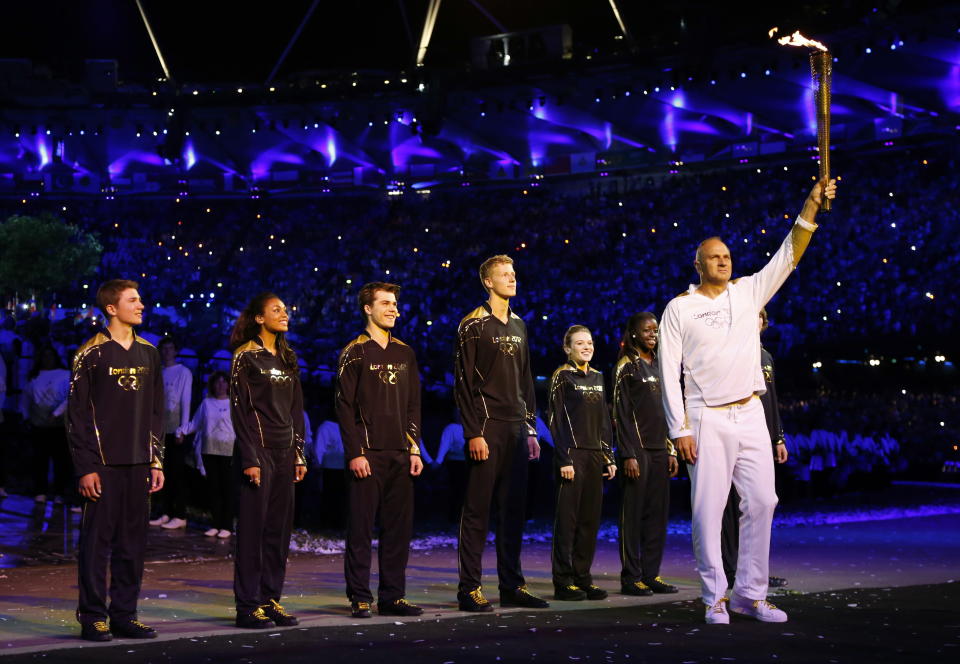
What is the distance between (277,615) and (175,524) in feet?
15.8

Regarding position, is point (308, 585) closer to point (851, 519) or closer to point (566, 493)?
point (566, 493)

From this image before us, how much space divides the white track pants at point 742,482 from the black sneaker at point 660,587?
1320 millimetres

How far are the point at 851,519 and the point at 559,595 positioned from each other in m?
6.26

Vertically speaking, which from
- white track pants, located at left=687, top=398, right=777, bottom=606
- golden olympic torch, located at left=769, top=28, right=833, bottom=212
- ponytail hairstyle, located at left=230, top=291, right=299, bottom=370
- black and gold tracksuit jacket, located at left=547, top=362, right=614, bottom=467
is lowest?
white track pants, located at left=687, top=398, right=777, bottom=606

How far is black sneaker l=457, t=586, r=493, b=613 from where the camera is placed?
20.7 feet

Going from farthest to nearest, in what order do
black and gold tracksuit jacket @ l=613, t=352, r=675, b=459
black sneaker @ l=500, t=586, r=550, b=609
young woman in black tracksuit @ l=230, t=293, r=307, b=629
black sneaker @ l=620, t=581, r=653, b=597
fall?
1. black and gold tracksuit jacket @ l=613, t=352, r=675, b=459
2. black sneaker @ l=620, t=581, r=653, b=597
3. black sneaker @ l=500, t=586, r=550, b=609
4. young woman in black tracksuit @ l=230, t=293, r=307, b=629

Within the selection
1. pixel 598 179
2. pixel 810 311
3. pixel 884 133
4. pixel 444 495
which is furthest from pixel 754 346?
pixel 598 179

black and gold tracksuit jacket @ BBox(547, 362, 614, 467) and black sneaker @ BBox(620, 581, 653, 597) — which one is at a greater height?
black and gold tracksuit jacket @ BBox(547, 362, 614, 467)

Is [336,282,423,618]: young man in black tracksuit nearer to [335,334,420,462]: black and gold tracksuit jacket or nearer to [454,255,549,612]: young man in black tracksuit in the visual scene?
[335,334,420,462]: black and gold tracksuit jacket

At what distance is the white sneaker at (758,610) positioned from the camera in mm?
5688

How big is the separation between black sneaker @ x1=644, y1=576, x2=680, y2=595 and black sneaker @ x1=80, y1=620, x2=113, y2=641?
10.7 feet

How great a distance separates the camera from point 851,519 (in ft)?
39.8

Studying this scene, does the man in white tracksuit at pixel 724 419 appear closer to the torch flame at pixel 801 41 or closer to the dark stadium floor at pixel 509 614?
the dark stadium floor at pixel 509 614

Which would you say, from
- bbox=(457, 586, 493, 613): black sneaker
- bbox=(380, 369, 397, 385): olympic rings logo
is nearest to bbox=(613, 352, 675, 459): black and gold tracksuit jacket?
bbox=(457, 586, 493, 613): black sneaker
